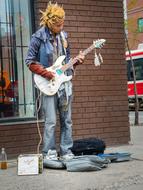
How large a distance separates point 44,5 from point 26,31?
0.53 metres

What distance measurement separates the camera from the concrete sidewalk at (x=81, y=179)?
582 cm

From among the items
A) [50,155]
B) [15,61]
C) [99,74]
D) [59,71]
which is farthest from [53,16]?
[99,74]

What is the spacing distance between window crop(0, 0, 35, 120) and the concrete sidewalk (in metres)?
1.44

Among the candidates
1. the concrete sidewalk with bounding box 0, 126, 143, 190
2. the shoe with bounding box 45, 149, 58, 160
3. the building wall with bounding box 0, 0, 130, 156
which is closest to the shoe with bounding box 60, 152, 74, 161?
the shoe with bounding box 45, 149, 58, 160

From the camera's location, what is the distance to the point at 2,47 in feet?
27.0

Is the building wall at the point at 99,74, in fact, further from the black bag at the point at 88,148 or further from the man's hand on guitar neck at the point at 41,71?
the man's hand on guitar neck at the point at 41,71

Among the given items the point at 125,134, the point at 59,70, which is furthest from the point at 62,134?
the point at 125,134

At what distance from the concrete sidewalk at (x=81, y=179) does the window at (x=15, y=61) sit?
144cm

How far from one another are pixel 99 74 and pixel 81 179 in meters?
3.23

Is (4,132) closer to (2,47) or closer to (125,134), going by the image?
(2,47)

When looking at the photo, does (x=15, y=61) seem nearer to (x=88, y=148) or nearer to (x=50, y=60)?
(x=50, y=60)

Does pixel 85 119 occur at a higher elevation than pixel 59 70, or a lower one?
lower

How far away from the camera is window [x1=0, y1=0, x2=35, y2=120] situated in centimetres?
824

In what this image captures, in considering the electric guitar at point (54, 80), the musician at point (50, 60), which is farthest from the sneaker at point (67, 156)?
the electric guitar at point (54, 80)
